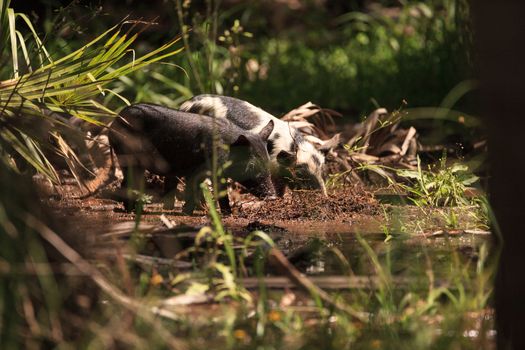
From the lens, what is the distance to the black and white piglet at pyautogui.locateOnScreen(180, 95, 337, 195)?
687cm

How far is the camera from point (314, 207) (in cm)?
605

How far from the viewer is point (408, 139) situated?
7.53 m

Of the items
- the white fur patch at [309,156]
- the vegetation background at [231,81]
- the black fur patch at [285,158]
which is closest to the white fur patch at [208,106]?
the vegetation background at [231,81]

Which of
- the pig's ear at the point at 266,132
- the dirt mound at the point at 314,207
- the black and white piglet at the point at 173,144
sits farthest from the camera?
the pig's ear at the point at 266,132

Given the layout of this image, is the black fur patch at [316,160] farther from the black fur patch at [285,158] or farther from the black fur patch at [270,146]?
the black fur patch at [270,146]

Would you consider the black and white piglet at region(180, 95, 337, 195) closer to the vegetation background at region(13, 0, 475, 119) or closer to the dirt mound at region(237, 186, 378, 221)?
the dirt mound at region(237, 186, 378, 221)

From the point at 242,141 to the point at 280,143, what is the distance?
0.70 meters

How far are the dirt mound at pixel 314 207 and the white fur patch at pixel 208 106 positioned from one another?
2.39 feet

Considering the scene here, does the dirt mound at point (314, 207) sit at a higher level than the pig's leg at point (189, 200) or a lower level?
lower

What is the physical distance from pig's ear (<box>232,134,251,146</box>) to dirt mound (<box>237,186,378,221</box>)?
1.28ft

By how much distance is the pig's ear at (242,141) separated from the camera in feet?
20.7

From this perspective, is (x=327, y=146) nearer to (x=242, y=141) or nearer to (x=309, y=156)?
(x=309, y=156)

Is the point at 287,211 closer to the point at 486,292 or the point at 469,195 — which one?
the point at 469,195

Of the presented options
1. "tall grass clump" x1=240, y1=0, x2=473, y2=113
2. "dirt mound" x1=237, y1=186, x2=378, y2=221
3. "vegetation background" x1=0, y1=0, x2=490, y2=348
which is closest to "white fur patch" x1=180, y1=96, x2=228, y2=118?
"vegetation background" x1=0, y1=0, x2=490, y2=348
